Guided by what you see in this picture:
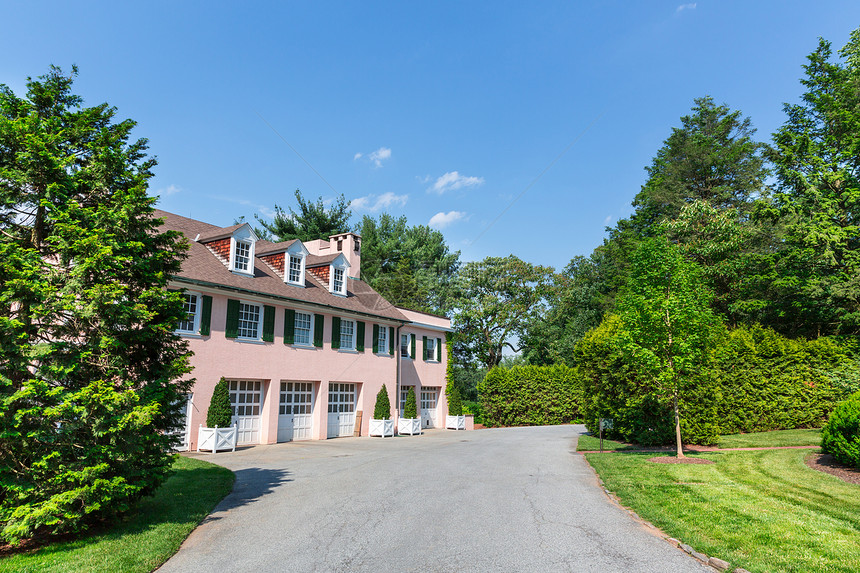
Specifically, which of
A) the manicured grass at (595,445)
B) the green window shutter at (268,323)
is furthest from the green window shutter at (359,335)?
the manicured grass at (595,445)

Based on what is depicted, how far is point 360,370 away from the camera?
24781 millimetres

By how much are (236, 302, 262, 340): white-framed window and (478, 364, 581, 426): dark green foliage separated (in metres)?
20.2

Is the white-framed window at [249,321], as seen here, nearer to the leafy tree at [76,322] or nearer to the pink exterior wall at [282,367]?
the pink exterior wall at [282,367]

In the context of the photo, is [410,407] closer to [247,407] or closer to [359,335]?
[359,335]

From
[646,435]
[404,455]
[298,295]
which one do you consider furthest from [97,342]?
[646,435]

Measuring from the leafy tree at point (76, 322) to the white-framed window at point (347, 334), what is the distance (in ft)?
52.0

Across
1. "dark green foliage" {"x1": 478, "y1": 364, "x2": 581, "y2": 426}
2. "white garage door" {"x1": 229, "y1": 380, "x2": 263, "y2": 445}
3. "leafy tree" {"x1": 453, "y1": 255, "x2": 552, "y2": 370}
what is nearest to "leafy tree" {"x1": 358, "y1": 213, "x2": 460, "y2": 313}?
"leafy tree" {"x1": 453, "y1": 255, "x2": 552, "y2": 370}

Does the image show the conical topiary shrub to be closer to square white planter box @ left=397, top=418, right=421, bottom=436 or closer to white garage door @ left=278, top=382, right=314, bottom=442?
square white planter box @ left=397, top=418, right=421, bottom=436

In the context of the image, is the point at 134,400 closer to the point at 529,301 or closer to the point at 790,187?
the point at 790,187

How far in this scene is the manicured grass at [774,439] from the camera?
1617 cm

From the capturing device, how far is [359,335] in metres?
25.2

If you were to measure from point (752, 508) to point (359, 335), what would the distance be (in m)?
19.1

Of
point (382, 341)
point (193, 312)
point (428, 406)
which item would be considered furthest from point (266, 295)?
point (428, 406)

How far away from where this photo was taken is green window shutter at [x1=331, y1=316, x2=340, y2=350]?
2344cm
